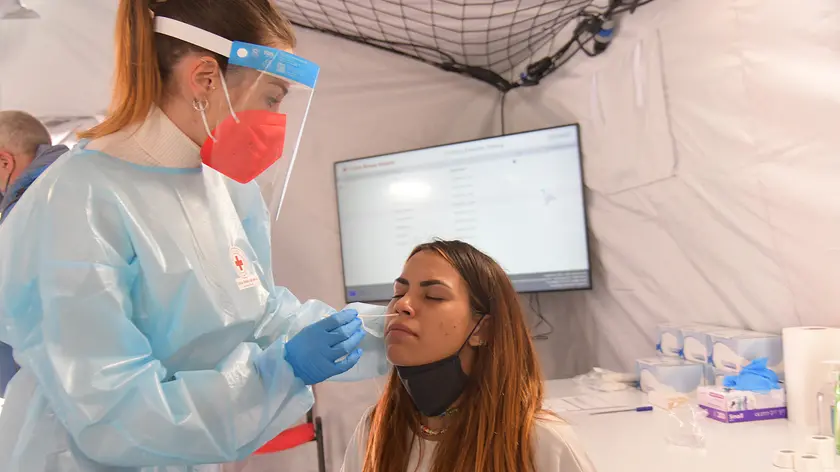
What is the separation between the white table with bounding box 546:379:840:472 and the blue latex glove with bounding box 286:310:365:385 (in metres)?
0.66

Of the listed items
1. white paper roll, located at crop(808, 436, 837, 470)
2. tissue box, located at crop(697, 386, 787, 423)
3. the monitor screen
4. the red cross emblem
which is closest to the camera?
the red cross emblem

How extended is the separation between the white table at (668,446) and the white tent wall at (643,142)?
0.36 m

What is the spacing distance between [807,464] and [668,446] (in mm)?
316

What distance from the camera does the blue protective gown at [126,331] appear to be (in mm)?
A: 1030

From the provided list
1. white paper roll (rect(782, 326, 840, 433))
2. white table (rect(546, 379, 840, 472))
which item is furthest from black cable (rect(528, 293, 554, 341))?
white paper roll (rect(782, 326, 840, 433))

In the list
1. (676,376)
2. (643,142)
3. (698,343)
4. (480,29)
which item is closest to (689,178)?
(643,142)

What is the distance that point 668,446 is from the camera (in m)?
A: 1.59

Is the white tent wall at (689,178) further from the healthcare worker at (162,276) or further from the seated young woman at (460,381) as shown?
the healthcare worker at (162,276)

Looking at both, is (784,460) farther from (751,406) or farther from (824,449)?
(751,406)

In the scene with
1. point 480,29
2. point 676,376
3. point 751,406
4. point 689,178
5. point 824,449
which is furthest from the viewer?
point 480,29

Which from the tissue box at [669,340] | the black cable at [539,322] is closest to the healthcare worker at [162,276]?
the tissue box at [669,340]

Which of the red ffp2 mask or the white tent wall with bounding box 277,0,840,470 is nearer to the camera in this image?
the red ffp2 mask

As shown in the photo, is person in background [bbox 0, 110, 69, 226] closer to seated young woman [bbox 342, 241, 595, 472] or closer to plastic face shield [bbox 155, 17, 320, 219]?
plastic face shield [bbox 155, 17, 320, 219]

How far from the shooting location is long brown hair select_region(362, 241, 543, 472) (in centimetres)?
124
